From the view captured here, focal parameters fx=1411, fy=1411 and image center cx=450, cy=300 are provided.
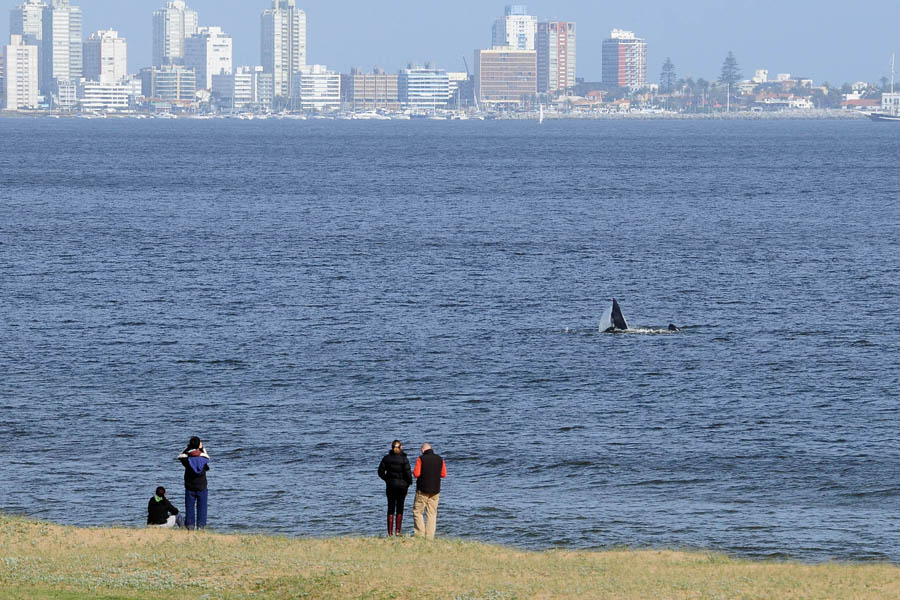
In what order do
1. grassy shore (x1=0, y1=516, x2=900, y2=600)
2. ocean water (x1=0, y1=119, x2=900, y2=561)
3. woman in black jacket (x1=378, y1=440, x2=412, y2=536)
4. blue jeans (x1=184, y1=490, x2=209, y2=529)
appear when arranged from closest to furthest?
1. grassy shore (x1=0, y1=516, x2=900, y2=600)
2. woman in black jacket (x1=378, y1=440, x2=412, y2=536)
3. blue jeans (x1=184, y1=490, x2=209, y2=529)
4. ocean water (x1=0, y1=119, x2=900, y2=561)

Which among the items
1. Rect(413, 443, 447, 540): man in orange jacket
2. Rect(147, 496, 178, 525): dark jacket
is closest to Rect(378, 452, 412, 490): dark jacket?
Rect(413, 443, 447, 540): man in orange jacket

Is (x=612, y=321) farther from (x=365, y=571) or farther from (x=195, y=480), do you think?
(x=365, y=571)

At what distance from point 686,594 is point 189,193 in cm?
11152

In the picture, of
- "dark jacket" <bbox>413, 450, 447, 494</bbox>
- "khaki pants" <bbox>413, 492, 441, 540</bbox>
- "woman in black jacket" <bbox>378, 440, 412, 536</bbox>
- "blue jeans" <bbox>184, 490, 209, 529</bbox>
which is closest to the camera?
"dark jacket" <bbox>413, 450, 447, 494</bbox>

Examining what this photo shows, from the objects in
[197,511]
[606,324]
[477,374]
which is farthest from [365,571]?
[606,324]

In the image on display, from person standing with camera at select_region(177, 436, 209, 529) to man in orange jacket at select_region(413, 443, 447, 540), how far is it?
12.4ft

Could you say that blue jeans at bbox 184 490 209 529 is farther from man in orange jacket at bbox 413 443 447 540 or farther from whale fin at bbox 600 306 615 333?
whale fin at bbox 600 306 615 333

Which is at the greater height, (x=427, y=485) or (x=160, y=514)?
(x=427, y=485)

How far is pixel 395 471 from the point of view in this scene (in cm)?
2431

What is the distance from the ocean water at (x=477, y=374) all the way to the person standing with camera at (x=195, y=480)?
4.36 meters

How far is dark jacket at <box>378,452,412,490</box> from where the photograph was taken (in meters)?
24.2

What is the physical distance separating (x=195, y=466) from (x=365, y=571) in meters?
4.79

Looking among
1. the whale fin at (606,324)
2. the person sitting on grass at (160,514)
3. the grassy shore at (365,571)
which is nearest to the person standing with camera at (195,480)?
the person sitting on grass at (160,514)

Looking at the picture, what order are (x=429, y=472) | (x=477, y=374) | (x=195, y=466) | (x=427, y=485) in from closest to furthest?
1. (x=429, y=472)
2. (x=427, y=485)
3. (x=195, y=466)
4. (x=477, y=374)
